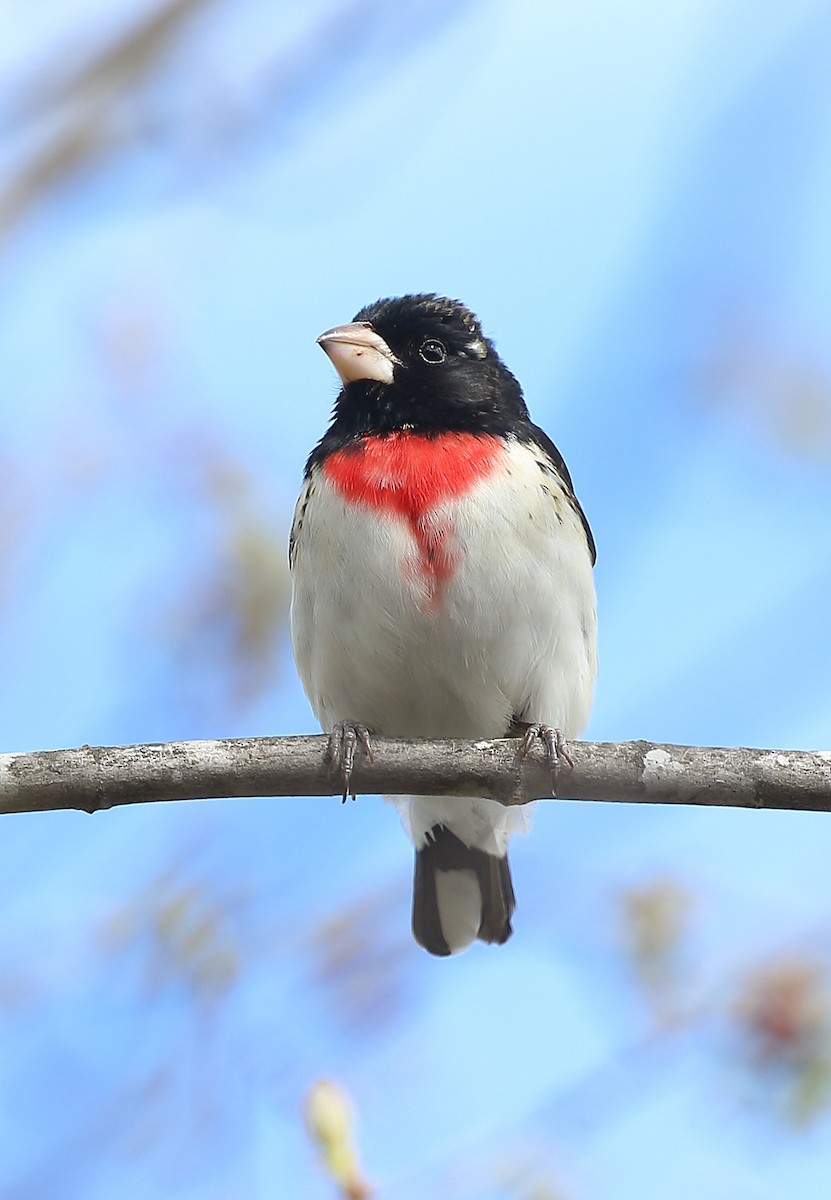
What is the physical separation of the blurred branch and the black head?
1.67 meters

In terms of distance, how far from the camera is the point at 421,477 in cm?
551

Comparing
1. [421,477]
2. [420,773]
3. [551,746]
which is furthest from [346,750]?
→ [421,477]

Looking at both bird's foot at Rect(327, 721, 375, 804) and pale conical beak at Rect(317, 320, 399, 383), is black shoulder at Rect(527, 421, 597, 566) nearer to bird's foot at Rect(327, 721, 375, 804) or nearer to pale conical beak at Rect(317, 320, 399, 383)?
Result: pale conical beak at Rect(317, 320, 399, 383)

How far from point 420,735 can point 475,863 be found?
100 cm

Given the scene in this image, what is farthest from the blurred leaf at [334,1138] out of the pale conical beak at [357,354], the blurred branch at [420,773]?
the pale conical beak at [357,354]

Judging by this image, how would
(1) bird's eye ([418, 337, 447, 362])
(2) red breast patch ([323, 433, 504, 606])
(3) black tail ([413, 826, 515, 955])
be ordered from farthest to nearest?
1. (3) black tail ([413, 826, 515, 955])
2. (1) bird's eye ([418, 337, 447, 362])
3. (2) red breast patch ([323, 433, 504, 606])

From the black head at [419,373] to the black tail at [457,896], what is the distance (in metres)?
1.89

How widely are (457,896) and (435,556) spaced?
73.1 inches

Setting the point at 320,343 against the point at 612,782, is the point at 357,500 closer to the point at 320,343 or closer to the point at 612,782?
the point at 320,343

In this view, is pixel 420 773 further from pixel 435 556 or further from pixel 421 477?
→ pixel 421 477

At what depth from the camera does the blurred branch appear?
424 cm

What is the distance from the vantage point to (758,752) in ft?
14.4

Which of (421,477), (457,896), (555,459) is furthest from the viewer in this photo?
(457,896)

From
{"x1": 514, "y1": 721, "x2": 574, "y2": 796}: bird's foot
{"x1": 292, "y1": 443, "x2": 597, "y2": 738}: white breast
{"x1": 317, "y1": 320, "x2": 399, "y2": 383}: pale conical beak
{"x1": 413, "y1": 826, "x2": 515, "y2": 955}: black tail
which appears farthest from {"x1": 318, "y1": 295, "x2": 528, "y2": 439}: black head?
{"x1": 413, "y1": 826, "x2": 515, "y2": 955}: black tail
